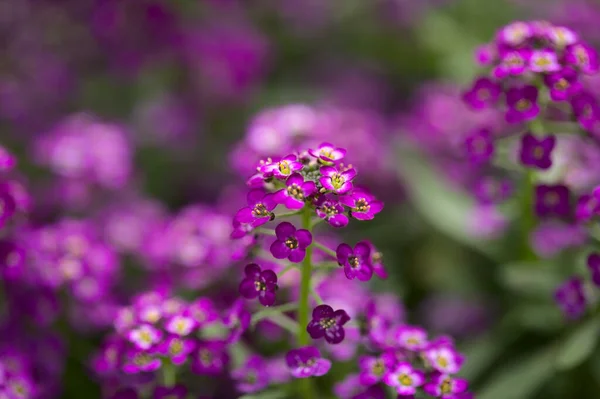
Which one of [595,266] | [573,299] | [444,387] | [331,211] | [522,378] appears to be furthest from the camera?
[522,378]

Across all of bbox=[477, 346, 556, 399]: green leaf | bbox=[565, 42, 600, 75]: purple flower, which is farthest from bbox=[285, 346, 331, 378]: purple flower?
bbox=[565, 42, 600, 75]: purple flower

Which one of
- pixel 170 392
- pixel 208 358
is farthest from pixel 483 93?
pixel 170 392

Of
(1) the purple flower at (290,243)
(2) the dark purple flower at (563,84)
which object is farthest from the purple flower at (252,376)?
(2) the dark purple flower at (563,84)

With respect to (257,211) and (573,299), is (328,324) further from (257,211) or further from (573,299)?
(573,299)

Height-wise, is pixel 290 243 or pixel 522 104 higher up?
pixel 522 104

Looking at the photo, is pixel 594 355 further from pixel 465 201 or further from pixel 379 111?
pixel 379 111
